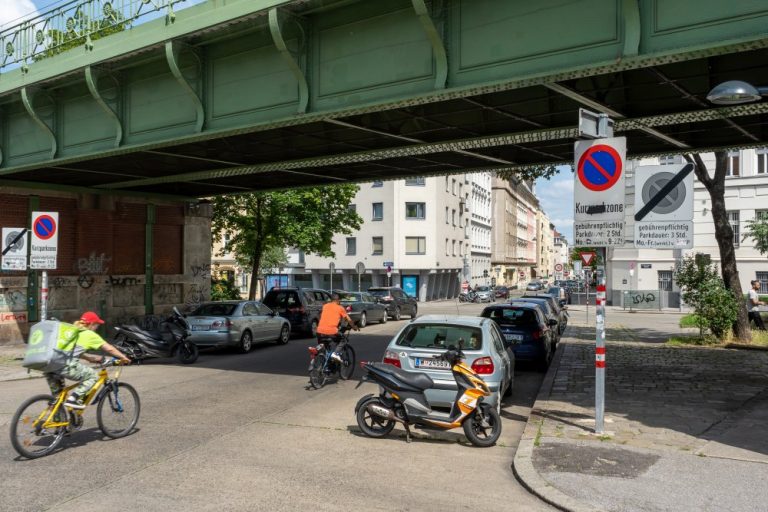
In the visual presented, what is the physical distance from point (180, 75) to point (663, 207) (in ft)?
28.6

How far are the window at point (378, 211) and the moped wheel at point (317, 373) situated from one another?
46.4m

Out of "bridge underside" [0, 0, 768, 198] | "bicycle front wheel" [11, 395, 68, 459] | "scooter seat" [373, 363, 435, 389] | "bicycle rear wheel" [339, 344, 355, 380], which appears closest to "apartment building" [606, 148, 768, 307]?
"bridge underside" [0, 0, 768, 198]

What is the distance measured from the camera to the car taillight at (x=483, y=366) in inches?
344

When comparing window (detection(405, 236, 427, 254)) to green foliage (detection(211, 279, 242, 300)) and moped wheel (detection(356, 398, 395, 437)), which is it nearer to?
green foliage (detection(211, 279, 242, 300))

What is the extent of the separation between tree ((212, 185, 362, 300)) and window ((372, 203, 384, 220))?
24946 mm

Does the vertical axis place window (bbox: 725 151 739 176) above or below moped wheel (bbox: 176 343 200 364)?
above

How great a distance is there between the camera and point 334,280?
63250mm

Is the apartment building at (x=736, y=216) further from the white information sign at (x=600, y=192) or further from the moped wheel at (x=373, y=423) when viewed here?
the moped wheel at (x=373, y=423)

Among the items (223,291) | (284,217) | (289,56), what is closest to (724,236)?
(289,56)

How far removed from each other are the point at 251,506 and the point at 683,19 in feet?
21.9

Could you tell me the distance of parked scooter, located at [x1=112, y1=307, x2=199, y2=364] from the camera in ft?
51.4

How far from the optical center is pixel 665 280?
147ft

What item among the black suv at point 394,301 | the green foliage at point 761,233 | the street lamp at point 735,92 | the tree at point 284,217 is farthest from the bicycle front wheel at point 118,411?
the green foliage at point 761,233

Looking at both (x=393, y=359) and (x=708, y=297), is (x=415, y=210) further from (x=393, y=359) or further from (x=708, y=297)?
(x=393, y=359)
